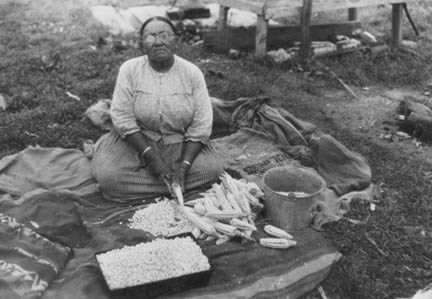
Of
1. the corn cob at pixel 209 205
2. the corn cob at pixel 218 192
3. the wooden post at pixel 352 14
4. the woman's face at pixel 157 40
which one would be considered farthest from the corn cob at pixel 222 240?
the wooden post at pixel 352 14

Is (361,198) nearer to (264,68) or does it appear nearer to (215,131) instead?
(215,131)

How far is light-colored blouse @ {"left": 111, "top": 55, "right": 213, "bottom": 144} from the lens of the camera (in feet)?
16.3

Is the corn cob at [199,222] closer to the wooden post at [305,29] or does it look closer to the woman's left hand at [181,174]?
the woman's left hand at [181,174]

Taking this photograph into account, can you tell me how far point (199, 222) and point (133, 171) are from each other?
0.93 meters

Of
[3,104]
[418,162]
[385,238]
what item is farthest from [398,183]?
[3,104]

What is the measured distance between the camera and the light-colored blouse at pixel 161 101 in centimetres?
496

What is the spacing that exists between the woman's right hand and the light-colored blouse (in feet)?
0.82

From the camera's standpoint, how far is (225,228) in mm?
4277

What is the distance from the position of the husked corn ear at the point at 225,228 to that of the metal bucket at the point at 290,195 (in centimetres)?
42

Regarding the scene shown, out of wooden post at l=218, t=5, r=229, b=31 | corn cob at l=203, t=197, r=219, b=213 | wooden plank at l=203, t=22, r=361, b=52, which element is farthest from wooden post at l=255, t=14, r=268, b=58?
corn cob at l=203, t=197, r=219, b=213

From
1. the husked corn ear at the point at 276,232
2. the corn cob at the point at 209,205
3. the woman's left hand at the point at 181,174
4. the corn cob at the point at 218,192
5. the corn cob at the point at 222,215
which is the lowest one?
the husked corn ear at the point at 276,232

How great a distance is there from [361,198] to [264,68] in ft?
12.1

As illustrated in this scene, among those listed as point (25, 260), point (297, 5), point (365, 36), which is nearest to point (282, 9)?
point (297, 5)

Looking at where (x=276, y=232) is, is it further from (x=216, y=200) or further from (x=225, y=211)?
(x=216, y=200)
